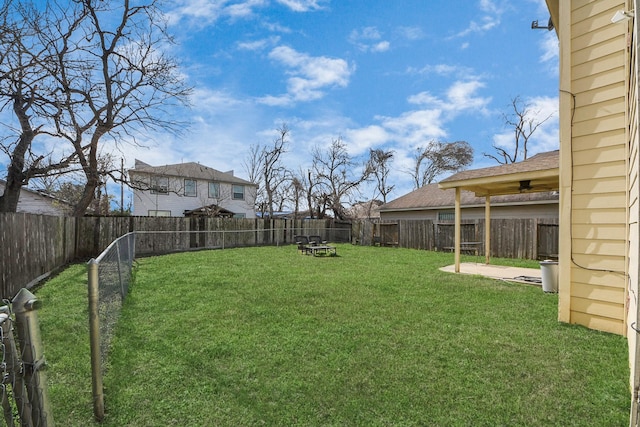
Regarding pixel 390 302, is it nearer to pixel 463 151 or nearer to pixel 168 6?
pixel 168 6

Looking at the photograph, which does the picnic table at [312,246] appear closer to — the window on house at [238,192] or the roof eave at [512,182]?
the roof eave at [512,182]

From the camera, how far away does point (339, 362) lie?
10.6ft

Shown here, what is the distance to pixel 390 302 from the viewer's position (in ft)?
18.0

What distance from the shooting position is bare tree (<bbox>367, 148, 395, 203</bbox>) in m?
29.2

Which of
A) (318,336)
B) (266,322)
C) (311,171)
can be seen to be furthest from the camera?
(311,171)

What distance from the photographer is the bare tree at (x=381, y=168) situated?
29188 mm

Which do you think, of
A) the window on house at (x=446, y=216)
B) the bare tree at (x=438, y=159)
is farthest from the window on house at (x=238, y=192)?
the window on house at (x=446, y=216)

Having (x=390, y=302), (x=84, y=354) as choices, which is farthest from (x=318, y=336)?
(x=84, y=354)

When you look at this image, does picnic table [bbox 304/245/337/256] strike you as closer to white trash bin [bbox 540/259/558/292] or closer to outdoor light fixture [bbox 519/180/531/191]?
outdoor light fixture [bbox 519/180/531/191]

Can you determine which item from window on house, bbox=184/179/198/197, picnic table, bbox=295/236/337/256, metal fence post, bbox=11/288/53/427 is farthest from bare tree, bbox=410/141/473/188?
metal fence post, bbox=11/288/53/427

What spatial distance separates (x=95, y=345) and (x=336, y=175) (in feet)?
85.8

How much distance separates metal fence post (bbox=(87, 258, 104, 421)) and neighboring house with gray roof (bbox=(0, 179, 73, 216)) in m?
20.3

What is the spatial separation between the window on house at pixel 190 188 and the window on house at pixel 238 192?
335cm

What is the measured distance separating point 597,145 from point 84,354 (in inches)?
258
